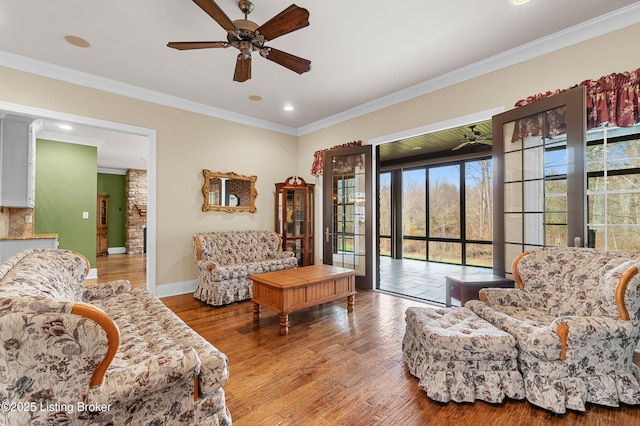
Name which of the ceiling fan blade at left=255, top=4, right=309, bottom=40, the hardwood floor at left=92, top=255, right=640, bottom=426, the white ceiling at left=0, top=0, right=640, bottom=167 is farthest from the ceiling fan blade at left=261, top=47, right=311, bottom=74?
the hardwood floor at left=92, top=255, right=640, bottom=426

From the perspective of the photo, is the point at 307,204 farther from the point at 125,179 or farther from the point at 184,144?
the point at 125,179

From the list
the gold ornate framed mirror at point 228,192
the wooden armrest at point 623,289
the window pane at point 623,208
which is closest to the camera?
the wooden armrest at point 623,289

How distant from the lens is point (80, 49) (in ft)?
10.2

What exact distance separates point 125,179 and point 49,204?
404 cm

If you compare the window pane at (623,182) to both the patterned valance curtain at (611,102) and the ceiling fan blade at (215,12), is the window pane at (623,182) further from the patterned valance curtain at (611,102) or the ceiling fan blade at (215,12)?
the ceiling fan blade at (215,12)

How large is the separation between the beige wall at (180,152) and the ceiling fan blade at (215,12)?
2.63m

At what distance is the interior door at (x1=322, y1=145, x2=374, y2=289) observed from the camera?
15.3 feet

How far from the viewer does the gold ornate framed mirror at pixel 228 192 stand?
15.7 ft

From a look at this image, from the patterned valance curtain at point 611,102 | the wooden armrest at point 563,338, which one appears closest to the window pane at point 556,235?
the patterned valance curtain at point 611,102

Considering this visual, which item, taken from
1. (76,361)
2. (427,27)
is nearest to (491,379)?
(76,361)

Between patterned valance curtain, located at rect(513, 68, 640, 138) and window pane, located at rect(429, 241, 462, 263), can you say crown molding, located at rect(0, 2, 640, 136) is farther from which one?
window pane, located at rect(429, 241, 462, 263)

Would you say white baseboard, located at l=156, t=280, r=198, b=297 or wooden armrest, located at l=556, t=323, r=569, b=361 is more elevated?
wooden armrest, located at l=556, t=323, r=569, b=361

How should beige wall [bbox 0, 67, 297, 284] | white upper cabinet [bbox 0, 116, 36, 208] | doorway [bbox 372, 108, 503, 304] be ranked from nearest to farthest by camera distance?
beige wall [bbox 0, 67, 297, 284] → white upper cabinet [bbox 0, 116, 36, 208] → doorway [bbox 372, 108, 503, 304]

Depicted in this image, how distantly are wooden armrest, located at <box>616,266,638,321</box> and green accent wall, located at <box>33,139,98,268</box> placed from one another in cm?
790
